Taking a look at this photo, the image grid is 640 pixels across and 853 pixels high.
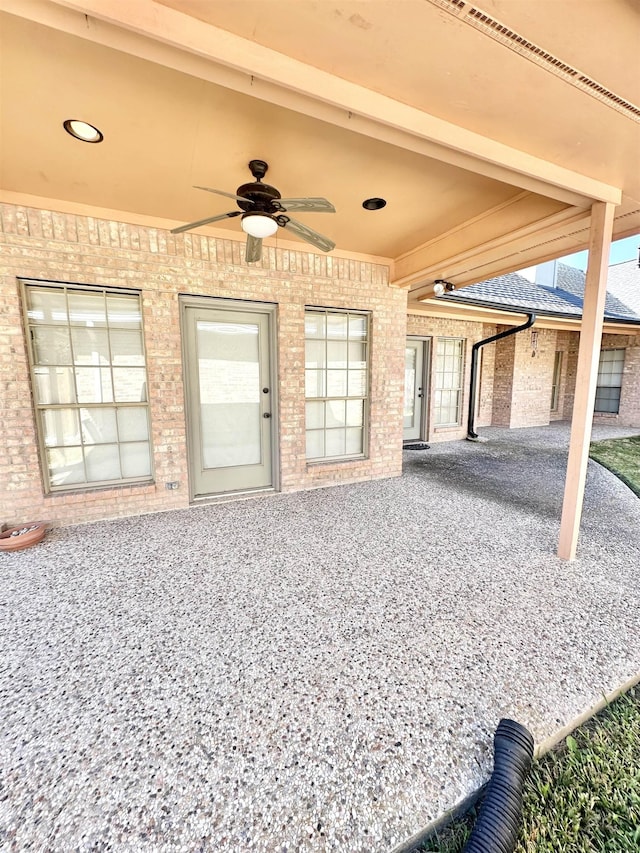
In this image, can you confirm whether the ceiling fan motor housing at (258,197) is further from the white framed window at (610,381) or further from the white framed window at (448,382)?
the white framed window at (610,381)

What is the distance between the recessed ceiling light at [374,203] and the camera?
304 centimetres

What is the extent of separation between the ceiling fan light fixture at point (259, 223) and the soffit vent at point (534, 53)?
4.55 feet

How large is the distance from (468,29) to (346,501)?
375 cm

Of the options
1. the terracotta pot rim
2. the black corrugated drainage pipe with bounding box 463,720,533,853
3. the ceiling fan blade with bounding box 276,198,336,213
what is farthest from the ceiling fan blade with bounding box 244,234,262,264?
the black corrugated drainage pipe with bounding box 463,720,533,853

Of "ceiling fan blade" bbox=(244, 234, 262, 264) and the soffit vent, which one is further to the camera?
"ceiling fan blade" bbox=(244, 234, 262, 264)

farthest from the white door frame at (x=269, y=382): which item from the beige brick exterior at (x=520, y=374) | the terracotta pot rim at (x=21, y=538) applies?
the beige brick exterior at (x=520, y=374)

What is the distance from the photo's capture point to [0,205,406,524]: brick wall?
127 inches

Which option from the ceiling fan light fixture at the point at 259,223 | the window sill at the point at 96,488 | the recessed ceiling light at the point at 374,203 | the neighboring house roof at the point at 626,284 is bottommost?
the window sill at the point at 96,488

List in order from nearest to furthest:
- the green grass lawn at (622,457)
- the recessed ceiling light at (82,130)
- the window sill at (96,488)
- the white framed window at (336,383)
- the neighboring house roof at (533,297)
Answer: the recessed ceiling light at (82,130) → the window sill at (96,488) → the white framed window at (336,383) → the green grass lawn at (622,457) → the neighboring house roof at (533,297)

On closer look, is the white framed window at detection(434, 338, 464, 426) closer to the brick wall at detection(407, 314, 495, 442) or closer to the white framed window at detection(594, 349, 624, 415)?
the brick wall at detection(407, 314, 495, 442)

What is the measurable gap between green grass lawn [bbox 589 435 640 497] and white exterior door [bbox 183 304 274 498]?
4887mm

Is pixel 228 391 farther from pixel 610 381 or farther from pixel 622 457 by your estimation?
pixel 610 381

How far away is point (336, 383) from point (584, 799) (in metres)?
4.03

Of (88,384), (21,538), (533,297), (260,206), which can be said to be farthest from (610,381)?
(21,538)
